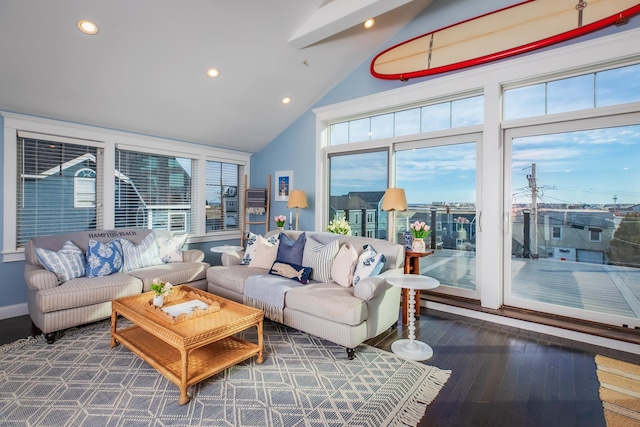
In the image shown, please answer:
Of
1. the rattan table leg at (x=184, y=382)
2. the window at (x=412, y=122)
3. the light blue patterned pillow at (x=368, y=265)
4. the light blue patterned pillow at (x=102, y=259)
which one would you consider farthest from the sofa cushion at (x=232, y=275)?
the window at (x=412, y=122)

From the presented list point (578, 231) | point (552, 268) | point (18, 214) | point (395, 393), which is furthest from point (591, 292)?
point (18, 214)

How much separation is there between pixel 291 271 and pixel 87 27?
2.90 meters

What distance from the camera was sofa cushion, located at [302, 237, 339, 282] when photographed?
3367mm

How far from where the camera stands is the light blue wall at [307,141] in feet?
11.5

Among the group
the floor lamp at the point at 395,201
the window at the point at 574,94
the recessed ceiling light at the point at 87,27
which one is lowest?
the floor lamp at the point at 395,201

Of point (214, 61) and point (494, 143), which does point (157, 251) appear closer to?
point (214, 61)

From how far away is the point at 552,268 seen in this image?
3412mm

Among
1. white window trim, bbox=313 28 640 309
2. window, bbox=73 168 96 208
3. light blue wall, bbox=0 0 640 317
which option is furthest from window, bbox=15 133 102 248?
white window trim, bbox=313 28 640 309

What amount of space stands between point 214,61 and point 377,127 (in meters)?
2.29

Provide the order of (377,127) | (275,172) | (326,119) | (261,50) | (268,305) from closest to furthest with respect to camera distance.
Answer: (268,305), (261,50), (377,127), (326,119), (275,172)

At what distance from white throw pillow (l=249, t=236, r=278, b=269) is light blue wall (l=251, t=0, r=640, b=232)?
1.36 metres

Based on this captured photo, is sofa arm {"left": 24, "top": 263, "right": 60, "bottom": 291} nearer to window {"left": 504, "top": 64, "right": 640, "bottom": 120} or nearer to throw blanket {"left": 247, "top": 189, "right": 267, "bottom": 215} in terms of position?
throw blanket {"left": 247, "top": 189, "right": 267, "bottom": 215}

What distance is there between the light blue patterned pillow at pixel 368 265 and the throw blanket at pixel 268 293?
0.61 m

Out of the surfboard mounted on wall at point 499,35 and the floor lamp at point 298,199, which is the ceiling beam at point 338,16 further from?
the floor lamp at point 298,199
